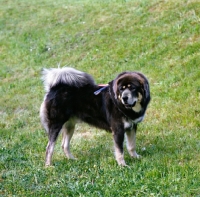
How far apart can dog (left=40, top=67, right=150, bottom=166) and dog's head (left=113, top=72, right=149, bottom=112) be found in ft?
0.06

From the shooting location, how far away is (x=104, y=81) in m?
11.3

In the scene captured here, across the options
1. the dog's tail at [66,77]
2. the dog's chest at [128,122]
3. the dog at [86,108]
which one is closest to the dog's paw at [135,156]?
the dog at [86,108]

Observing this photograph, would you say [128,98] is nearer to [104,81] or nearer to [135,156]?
Result: [135,156]

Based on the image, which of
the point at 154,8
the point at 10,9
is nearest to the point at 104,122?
the point at 154,8

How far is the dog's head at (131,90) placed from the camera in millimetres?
5777

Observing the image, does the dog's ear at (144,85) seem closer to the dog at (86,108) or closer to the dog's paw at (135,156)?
the dog at (86,108)

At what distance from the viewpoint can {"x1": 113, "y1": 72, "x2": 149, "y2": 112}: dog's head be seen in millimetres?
5777

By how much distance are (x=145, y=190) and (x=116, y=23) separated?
11.2 metres

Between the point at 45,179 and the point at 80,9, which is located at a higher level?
the point at 80,9

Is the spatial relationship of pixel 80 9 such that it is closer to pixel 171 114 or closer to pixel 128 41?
pixel 128 41

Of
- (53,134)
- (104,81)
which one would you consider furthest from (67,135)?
(104,81)

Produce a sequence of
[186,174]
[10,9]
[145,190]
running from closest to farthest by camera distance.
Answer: [145,190] → [186,174] → [10,9]

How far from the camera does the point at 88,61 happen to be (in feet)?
43.5

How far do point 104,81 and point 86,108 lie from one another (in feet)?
15.3
